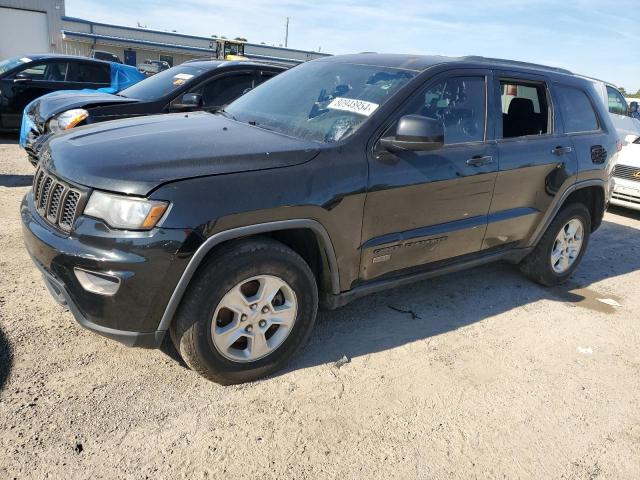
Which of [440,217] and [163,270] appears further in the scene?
[440,217]

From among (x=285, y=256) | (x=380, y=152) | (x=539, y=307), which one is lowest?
(x=539, y=307)

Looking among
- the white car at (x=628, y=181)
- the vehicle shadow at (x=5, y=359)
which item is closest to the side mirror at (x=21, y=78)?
the vehicle shadow at (x=5, y=359)

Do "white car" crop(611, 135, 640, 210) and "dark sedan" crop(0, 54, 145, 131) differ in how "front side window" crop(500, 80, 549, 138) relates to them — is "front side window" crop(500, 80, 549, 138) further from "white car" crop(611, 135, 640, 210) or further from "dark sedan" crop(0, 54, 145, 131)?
"dark sedan" crop(0, 54, 145, 131)

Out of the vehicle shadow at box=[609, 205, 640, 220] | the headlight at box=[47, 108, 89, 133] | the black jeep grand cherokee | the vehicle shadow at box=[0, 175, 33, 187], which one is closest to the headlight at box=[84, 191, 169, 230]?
the black jeep grand cherokee

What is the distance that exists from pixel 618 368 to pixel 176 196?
3.08 m

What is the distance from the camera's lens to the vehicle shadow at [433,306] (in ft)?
11.3

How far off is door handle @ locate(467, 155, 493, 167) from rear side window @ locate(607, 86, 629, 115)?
28.9 feet

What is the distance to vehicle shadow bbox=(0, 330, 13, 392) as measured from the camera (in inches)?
108

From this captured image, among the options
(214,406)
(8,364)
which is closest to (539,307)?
(214,406)

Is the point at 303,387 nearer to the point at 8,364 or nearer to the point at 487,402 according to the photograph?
the point at 487,402

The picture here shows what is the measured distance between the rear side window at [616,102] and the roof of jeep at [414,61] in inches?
320

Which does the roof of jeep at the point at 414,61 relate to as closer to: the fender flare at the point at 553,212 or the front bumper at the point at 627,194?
the fender flare at the point at 553,212

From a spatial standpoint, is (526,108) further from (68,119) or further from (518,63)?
(68,119)

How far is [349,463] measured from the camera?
244cm
